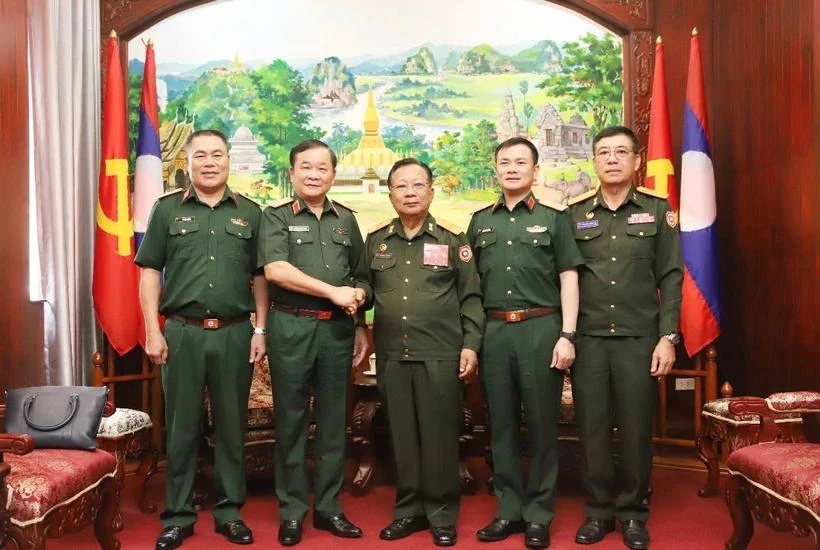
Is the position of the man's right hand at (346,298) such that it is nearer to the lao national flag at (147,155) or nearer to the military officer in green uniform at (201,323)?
the military officer in green uniform at (201,323)

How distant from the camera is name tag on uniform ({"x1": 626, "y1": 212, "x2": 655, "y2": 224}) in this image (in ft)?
9.80

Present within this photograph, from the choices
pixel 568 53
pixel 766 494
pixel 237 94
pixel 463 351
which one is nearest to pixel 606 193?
pixel 463 351

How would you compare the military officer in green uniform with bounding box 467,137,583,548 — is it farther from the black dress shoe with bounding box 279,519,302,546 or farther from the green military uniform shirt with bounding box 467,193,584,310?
the black dress shoe with bounding box 279,519,302,546

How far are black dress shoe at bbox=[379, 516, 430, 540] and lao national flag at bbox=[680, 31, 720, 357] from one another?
1.95 m

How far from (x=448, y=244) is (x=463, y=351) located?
1.39ft

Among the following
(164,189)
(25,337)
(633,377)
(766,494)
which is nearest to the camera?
(766,494)

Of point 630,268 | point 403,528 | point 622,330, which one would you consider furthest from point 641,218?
point 403,528

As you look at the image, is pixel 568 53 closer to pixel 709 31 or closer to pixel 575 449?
pixel 709 31

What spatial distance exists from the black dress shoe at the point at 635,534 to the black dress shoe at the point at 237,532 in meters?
1.43

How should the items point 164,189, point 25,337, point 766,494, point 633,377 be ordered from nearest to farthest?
point 766,494, point 633,377, point 25,337, point 164,189

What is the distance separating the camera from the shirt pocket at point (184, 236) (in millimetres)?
2949

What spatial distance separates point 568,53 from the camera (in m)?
4.77

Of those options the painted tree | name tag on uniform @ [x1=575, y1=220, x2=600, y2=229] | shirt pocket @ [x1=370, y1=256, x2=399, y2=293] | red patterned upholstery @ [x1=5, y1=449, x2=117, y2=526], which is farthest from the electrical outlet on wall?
red patterned upholstery @ [x1=5, y1=449, x2=117, y2=526]

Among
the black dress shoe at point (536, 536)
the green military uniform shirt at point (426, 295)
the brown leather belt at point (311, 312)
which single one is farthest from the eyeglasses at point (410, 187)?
the black dress shoe at point (536, 536)
